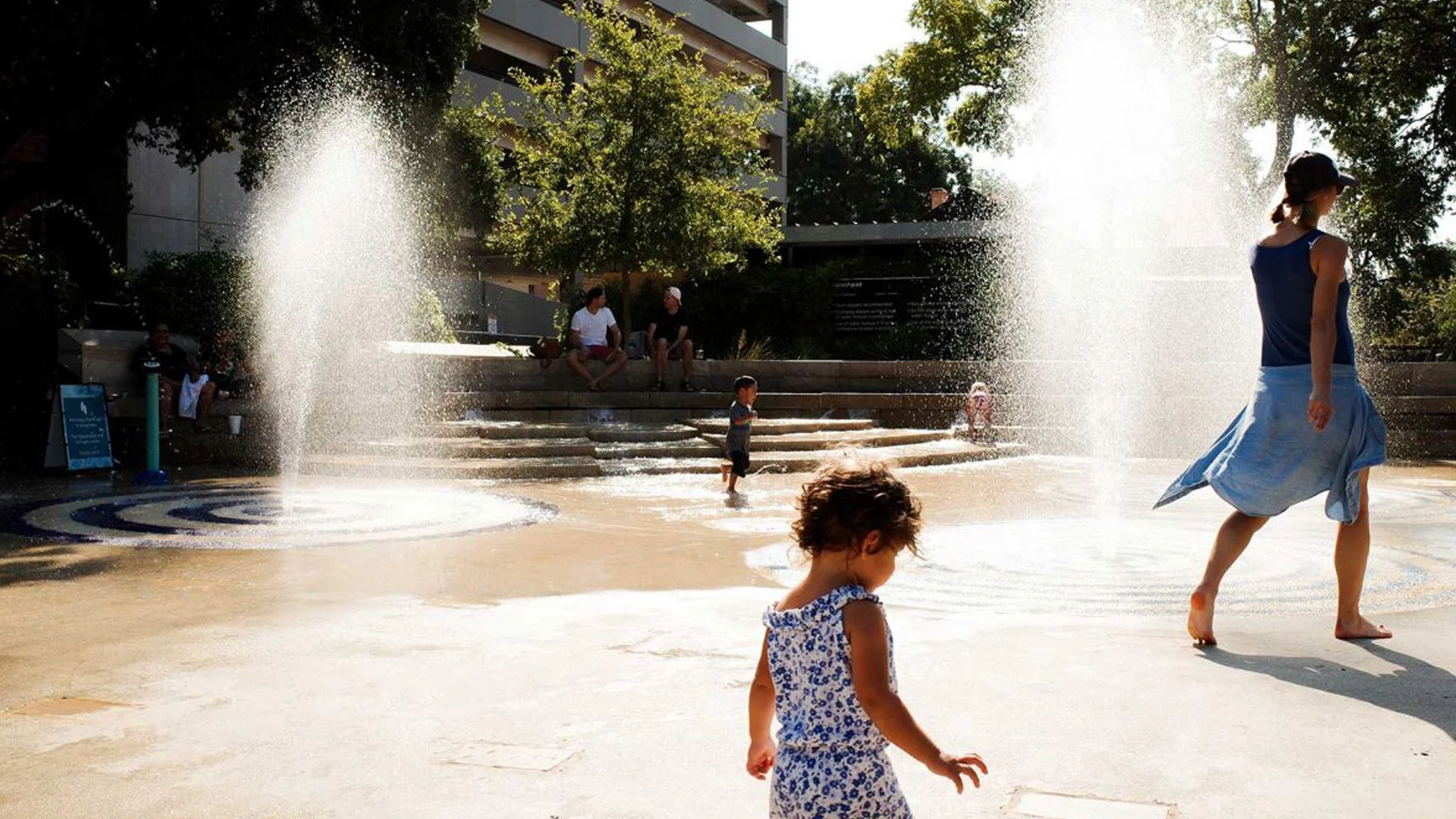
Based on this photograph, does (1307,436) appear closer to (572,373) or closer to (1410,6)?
(572,373)

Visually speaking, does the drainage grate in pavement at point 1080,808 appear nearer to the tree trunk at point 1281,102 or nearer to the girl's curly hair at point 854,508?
the girl's curly hair at point 854,508

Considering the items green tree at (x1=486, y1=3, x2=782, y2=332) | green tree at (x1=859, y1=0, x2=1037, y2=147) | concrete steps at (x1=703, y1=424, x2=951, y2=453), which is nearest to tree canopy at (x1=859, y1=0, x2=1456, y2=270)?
green tree at (x1=859, y1=0, x2=1037, y2=147)

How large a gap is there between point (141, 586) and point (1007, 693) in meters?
4.40

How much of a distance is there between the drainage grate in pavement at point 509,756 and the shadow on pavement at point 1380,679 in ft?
8.19

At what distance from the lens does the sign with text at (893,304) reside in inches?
1128

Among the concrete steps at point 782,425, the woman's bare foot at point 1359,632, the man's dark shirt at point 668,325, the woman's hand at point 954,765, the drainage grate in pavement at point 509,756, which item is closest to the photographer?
the woman's hand at point 954,765

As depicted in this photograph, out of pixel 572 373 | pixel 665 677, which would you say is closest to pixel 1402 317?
pixel 572 373

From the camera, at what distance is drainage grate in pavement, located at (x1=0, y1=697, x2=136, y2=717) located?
403 centimetres

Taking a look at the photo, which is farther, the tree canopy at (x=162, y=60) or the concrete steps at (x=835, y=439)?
the concrete steps at (x=835, y=439)

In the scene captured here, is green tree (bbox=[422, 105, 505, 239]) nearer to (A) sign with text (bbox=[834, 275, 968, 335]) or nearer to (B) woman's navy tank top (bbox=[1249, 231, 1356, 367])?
(A) sign with text (bbox=[834, 275, 968, 335])

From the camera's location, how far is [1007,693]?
421 centimetres

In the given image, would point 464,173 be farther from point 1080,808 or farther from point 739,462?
point 1080,808

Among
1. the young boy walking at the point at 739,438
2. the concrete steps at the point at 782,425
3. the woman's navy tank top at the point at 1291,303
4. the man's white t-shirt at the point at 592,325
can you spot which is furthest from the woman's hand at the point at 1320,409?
the man's white t-shirt at the point at 592,325

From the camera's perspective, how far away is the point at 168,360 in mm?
14094
